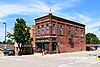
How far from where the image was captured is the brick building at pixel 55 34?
51.8 m


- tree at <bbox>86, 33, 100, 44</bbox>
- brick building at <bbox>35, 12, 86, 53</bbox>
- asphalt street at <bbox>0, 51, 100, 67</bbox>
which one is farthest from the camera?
tree at <bbox>86, 33, 100, 44</bbox>

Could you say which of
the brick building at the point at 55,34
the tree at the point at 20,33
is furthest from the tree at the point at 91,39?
the tree at the point at 20,33

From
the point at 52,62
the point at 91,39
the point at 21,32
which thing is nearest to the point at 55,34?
the point at 21,32

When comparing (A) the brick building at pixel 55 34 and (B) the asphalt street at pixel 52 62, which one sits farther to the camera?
(A) the brick building at pixel 55 34

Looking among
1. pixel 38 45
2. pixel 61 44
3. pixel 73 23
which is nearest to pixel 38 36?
pixel 38 45

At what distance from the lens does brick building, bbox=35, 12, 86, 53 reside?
51.8m

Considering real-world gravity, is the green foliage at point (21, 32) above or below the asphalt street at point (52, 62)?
above

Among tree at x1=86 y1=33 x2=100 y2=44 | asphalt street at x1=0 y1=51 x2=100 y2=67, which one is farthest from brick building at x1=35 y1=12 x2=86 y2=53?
tree at x1=86 y1=33 x2=100 y2=44

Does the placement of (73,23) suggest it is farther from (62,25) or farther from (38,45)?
(38,45)

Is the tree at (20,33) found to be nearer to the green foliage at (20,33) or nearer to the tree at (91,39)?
the green foliage at (20,33)

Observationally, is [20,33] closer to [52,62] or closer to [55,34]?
[55,34]

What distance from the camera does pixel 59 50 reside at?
174 feet

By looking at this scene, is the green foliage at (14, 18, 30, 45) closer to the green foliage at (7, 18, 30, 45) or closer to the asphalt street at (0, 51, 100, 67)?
the green foliage at (7, 18, 30, 45)

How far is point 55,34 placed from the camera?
5266 cm
